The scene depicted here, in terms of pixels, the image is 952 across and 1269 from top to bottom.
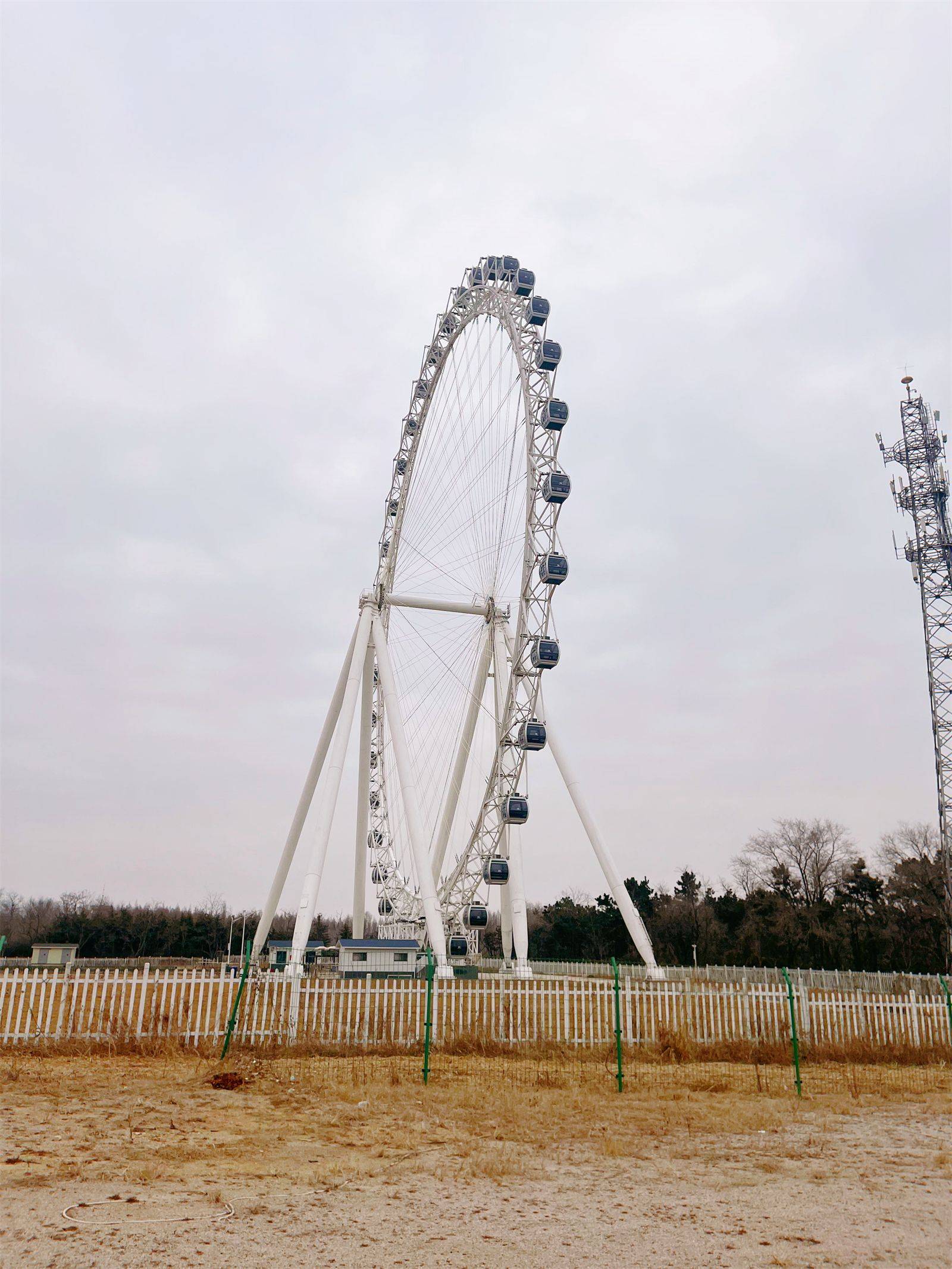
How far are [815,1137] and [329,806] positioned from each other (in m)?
22.9

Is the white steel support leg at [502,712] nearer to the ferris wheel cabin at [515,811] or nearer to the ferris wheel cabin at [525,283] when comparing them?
the ferris wheel cabin at [515,811]

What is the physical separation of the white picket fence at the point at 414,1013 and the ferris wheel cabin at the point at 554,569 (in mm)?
15005

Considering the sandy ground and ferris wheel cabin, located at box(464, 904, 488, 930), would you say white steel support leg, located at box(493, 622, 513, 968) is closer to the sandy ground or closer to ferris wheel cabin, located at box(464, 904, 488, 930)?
ferris wheel cabin, located at box(464, 904, 488, 930)

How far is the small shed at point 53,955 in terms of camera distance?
142 ft

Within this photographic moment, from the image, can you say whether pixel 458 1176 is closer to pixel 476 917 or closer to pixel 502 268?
pixel 476 917

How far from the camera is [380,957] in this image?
36281 millimetres

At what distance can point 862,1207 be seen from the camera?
7.50m

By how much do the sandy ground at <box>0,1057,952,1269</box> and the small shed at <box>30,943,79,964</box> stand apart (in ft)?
114

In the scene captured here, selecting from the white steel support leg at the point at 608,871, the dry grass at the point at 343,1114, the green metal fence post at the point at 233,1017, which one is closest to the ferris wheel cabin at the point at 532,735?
the white steel support leg at the point at 608,871

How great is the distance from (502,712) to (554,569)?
246 inches

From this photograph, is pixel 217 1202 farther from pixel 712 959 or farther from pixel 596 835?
pixel 712 959

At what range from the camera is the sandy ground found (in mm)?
6293

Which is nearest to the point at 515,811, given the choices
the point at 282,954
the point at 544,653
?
the point at 544,653

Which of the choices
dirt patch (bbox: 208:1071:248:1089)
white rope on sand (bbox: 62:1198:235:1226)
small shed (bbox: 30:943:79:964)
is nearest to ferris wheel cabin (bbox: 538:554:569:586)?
dirt patch (bbox: 208:1071:248:1089)
